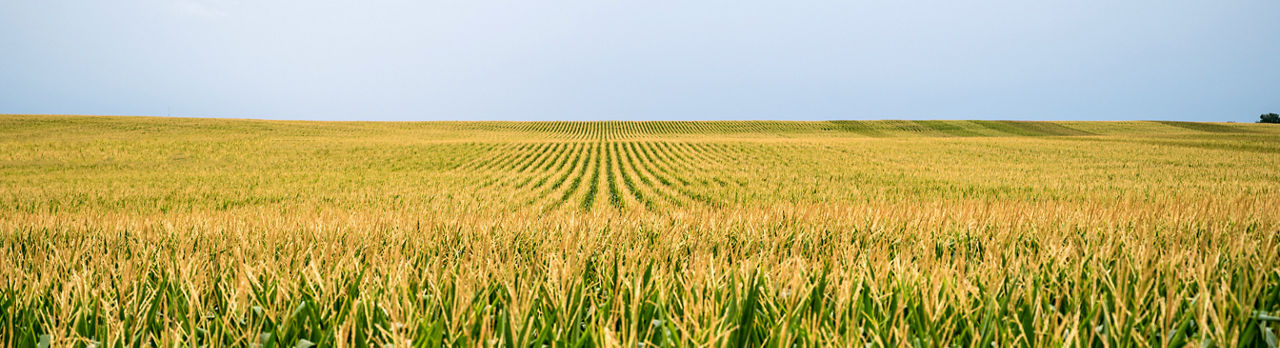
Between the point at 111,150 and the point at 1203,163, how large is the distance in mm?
53519

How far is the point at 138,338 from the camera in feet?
4.87

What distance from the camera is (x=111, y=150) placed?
29578mm

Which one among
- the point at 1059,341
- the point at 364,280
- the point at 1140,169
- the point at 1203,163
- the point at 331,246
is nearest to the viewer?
the point at 1059,341

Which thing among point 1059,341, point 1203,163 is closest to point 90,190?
point 1059,341

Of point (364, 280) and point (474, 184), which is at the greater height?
point (364, 280)

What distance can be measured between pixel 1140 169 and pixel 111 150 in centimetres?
4935

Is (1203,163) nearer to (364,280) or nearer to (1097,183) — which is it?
(1097,183)

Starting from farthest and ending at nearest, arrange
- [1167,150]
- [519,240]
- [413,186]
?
[1167,150] < [413,186] < [519,240]

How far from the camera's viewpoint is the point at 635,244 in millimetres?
2680

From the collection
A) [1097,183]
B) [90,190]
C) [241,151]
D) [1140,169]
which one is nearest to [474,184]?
[90,190]

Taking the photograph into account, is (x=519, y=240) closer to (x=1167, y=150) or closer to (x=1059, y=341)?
(x=1059, y=341)

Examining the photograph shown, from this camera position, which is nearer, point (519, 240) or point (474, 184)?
point (519, 240)

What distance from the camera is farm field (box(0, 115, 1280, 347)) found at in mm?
1450

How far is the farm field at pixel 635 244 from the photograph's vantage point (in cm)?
145
